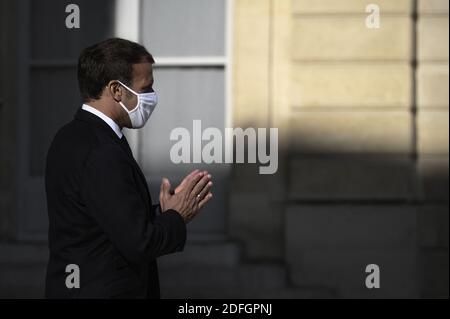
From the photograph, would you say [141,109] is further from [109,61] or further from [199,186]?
[199,186]

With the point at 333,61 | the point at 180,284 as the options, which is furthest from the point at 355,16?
the point at 180,284

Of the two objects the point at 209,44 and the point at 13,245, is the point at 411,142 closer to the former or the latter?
the point at 209,44

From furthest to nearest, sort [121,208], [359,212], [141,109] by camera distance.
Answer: [359,212], [141,109], [121,208]

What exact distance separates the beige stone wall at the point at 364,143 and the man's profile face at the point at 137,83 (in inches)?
171

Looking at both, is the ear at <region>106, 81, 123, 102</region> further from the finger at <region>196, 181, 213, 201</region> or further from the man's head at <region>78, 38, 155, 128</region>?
the finger at <region>196, 181, 213, 201</region>

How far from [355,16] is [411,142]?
116 centimetres

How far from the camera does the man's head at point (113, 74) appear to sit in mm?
3381

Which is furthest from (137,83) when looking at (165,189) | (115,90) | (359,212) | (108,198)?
(359,212)

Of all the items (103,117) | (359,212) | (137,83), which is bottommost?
(359,212)

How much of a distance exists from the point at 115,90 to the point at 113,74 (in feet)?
0.23

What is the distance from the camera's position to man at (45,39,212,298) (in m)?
3.16

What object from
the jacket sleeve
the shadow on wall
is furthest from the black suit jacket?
the shadow on wall

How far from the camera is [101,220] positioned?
3.17 meters

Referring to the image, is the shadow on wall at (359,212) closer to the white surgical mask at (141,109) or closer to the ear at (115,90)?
the white surgical mask at (141,109)
